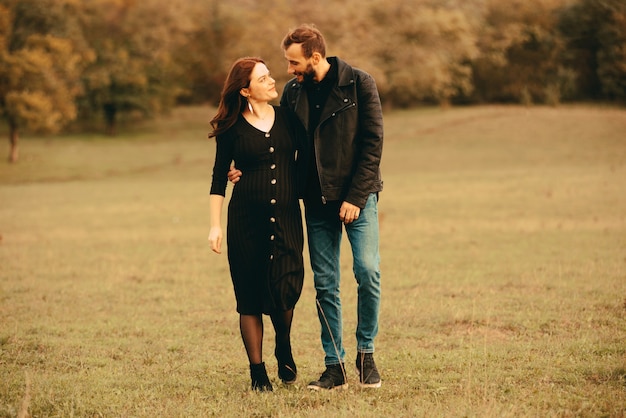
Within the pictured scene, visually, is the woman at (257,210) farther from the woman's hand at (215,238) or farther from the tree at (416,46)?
the tree at (416,46)

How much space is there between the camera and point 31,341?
289 inches

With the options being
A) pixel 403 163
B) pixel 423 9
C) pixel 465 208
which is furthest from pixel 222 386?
pixel 423 9

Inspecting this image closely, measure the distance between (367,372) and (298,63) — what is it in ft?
7.62

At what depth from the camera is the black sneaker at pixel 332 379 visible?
217 inches

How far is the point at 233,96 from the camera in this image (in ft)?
18.2

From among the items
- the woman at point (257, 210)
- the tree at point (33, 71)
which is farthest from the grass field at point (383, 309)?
the tree at point (33, 71)

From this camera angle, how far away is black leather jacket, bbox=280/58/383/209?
550 cm

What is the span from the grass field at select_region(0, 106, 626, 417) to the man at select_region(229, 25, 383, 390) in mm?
484

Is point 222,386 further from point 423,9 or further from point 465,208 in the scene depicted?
point 423,9

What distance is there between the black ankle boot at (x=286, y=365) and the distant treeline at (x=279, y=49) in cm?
3348

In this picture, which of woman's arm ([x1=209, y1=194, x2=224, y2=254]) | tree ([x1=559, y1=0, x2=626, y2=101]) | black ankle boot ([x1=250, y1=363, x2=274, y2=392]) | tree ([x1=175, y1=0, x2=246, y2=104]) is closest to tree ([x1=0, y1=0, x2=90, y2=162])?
tree ([x1=175, y1=0, x2=246, y2=104])

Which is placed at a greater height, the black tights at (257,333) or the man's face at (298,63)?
the man's face at (298,63)

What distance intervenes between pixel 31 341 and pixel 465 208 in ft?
47.8

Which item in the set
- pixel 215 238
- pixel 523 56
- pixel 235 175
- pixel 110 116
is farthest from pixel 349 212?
pixel 523 56
